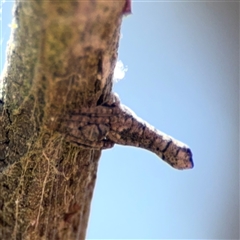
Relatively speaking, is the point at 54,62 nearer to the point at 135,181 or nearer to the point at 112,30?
the point at 112,30

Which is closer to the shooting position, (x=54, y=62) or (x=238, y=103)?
(x=54, y=62)

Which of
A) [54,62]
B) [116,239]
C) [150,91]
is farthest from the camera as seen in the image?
[116,239]

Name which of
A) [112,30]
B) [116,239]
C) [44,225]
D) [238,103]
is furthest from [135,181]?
[112,30]

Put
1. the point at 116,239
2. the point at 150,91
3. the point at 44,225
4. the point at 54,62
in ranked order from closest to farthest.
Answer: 1. the point at 54,62
2. the point at 44,225
3. the point at 150,91
4. the point at 116,239

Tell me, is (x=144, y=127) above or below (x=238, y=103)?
below
